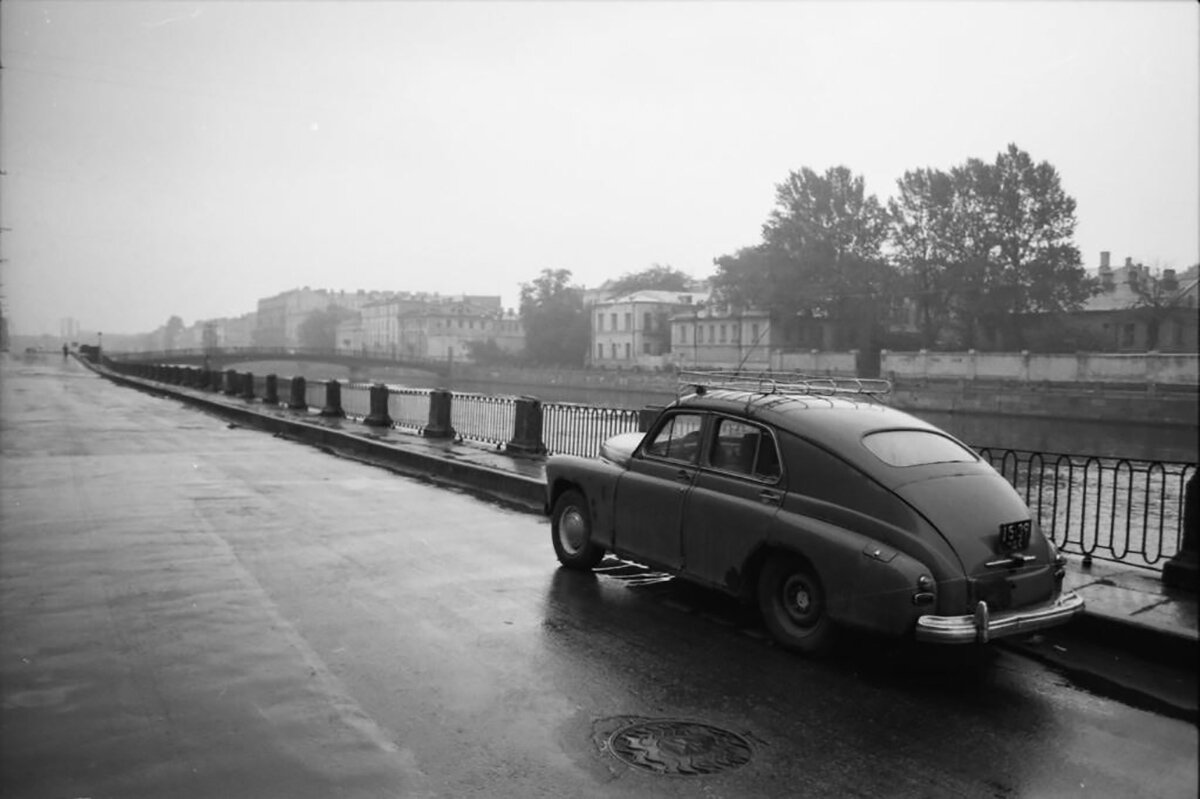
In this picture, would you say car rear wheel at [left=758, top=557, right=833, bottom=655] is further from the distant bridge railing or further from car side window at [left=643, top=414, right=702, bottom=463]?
the distant bridge railing

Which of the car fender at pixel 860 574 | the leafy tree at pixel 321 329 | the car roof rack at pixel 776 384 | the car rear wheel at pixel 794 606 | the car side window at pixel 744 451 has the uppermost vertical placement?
the leafy tree at pixel 321 329

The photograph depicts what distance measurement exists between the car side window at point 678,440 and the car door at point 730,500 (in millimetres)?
176

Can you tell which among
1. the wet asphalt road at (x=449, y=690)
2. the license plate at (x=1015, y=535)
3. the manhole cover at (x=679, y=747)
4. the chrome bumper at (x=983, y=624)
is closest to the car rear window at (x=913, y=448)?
the license plate at (x=1015, y=535)

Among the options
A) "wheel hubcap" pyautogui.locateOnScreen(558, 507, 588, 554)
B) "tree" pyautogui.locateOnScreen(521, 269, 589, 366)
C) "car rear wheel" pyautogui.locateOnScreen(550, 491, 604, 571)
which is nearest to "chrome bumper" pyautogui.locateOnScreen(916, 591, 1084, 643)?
"car rear wheel" pyautogui.locateOnScreen(550, 491, 604, 571)

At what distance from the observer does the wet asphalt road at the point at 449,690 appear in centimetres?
412

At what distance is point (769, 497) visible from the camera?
20.2 feet

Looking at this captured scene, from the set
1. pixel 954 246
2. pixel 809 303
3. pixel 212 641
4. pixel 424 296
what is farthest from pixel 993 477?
pixel 424 296

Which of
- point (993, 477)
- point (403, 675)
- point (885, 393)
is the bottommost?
point (403, 675)

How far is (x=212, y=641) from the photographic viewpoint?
5.93 meters

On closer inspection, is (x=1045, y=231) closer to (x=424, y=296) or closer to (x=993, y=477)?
(x=993, y=477)

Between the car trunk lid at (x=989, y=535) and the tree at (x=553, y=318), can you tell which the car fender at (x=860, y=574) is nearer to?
the car trunk lid at (x=989, y=535)

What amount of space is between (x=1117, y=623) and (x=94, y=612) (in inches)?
283

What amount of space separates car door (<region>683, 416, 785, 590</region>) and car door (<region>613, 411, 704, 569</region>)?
134mm

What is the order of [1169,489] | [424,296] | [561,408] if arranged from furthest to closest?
[424,296]
[1169,489]
[561,408]
